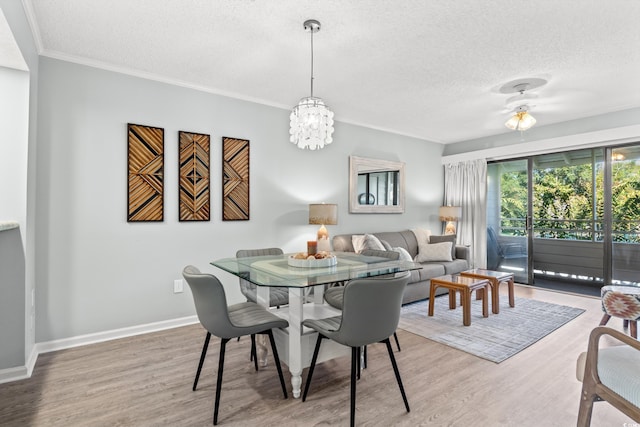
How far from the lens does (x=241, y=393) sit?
2.17 m

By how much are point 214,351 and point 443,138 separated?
520cm

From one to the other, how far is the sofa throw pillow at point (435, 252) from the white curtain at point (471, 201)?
1028mm

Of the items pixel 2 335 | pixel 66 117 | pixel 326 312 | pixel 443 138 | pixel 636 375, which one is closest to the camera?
pixel 636 375

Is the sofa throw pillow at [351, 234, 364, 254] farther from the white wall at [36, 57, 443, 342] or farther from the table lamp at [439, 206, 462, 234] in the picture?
the table lamp at [439, 206, 462, 234]

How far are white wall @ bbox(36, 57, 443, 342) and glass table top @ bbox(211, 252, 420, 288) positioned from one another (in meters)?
1.13

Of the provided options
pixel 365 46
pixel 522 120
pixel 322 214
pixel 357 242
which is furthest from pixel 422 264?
pixel 365 46

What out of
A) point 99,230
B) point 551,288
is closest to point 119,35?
point 99,230

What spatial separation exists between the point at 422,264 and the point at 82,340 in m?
4.01

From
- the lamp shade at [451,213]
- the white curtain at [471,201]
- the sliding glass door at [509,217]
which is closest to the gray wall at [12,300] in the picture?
the lamp shade at [451,213]

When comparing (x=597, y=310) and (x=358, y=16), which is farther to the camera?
(x=597, y=310)

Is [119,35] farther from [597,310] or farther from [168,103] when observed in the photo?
[597,310]

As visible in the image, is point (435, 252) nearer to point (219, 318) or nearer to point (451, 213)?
point (451, 213)

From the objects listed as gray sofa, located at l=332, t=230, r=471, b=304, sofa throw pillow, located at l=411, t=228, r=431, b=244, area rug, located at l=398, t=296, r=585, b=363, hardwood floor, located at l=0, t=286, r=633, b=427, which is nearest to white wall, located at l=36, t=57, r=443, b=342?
hardwood floor, located at l=0, t=286, r=633, b=427

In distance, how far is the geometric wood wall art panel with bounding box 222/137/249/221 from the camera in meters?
3.71
